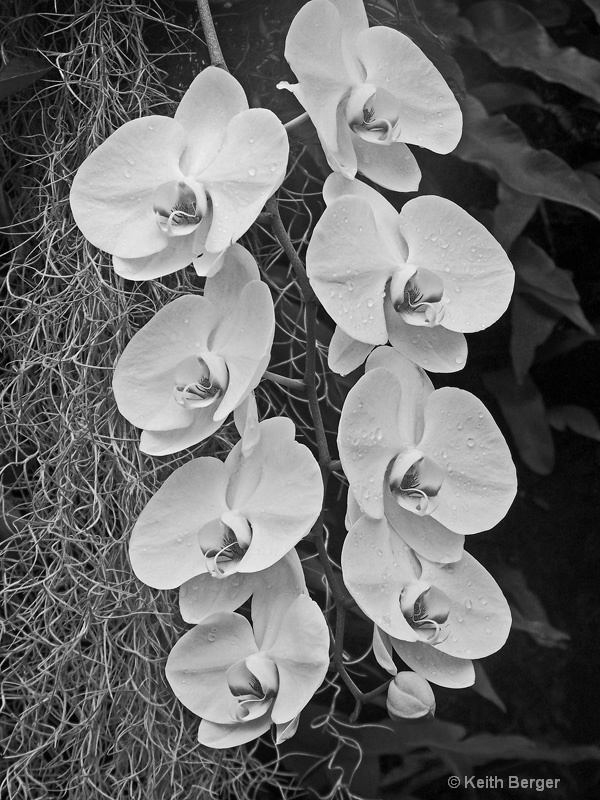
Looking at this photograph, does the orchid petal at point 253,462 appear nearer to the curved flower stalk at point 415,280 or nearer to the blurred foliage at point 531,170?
the curved flower stalk at point 415,280

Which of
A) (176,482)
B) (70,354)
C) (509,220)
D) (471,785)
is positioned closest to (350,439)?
(176,482)

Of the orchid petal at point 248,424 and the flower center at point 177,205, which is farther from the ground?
the flower center at point 177,205

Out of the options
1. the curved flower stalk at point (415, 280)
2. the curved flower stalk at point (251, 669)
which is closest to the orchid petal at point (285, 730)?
the curved flower stalk at point (251, 669)

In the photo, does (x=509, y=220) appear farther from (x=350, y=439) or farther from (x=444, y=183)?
(x=350, y=439)

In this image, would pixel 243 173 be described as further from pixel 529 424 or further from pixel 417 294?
pixel 529 424

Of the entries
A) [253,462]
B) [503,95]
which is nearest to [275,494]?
[253,462]
